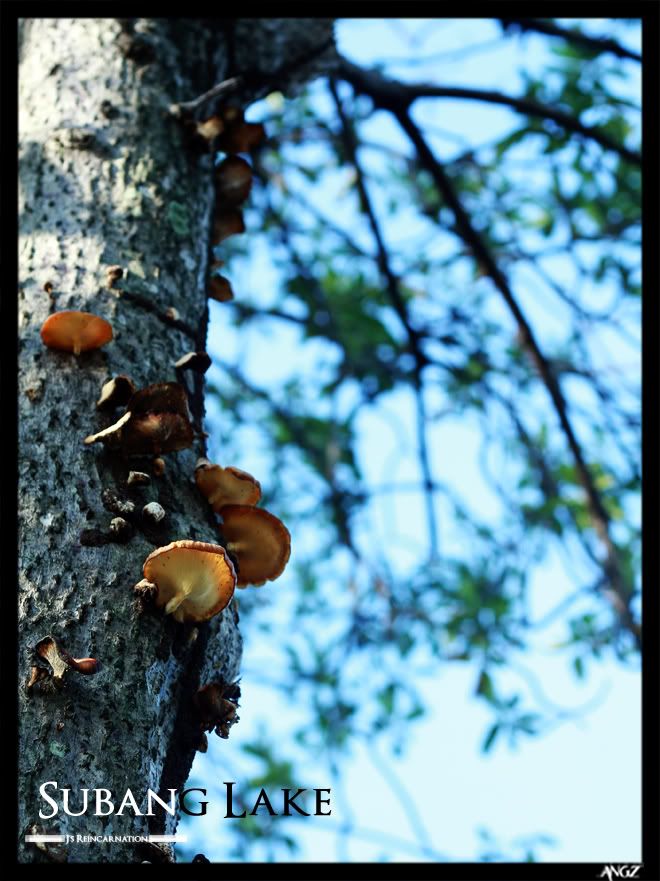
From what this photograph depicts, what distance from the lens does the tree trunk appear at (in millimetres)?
1565

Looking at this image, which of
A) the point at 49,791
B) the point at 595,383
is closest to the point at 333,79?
the point at 595,383

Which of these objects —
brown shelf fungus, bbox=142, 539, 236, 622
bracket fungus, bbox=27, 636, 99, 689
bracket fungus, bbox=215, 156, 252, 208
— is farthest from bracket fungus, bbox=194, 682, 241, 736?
bracket fungus, bbox=215, 156, 252, 208

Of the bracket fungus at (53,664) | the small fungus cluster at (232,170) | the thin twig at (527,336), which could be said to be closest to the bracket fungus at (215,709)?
the bracket fungus at (53,664)

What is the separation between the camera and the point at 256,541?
2043mm

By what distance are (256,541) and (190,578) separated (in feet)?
1.11

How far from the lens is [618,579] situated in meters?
4.54

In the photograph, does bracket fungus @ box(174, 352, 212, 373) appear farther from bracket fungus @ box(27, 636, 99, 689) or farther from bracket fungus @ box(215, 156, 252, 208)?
bracket fungus @ box(215, 156, 252, 208)

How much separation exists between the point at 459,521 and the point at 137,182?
375 centimetres

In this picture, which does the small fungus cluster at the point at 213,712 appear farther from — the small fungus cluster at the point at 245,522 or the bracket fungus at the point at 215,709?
the small fungus cluster at the point at 245,522

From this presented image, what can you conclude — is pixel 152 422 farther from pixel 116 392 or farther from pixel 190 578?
pixel 190 578

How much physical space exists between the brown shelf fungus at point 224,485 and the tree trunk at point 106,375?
0.03 meters

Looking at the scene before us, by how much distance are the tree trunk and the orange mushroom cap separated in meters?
0.03

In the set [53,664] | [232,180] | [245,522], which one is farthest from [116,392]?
[232,180]

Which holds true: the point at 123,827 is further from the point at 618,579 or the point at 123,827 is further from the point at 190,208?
the point at 618,579
